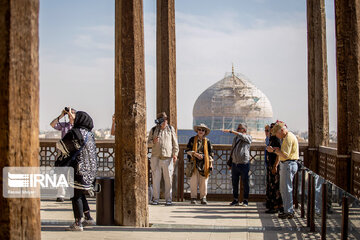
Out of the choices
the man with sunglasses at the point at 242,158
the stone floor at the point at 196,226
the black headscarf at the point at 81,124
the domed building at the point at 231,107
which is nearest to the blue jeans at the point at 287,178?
the stone floor at the point at 196,226

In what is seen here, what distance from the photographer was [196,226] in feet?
27.2

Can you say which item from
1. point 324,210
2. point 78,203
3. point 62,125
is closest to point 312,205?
point 324,210

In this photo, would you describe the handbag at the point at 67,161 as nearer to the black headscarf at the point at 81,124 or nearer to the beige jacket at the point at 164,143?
the black headscarf at the point at 81,124

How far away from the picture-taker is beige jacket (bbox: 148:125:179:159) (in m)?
10.9

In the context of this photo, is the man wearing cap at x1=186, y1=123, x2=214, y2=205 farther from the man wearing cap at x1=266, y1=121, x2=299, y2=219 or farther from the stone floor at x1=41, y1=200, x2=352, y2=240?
the man wearing cap at x1=266, y1=121, x2=299, y2=219

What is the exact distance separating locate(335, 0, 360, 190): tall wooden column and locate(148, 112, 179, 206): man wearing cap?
10.2ft

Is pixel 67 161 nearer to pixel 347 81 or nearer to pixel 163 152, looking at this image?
pixel 163 152

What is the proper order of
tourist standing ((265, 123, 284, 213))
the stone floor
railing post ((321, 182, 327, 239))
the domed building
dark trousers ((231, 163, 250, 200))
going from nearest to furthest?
railing post ((321, 182, 327, 239)) < the stone floor < tourist standing ((265, 123, 284, 213)) < dark trousers ((231, 163, 250, 200)) < the domed building

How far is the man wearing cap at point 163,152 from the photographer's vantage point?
35.8ft

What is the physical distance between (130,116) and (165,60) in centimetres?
442

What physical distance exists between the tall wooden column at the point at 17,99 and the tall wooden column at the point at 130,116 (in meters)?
3.18

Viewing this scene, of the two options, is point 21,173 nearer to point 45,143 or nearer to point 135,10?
point 135,10

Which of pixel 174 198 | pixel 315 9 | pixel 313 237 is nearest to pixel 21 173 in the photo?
pixel 313 237

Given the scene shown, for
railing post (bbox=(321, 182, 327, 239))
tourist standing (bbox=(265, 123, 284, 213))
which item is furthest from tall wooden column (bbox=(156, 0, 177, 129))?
railing post (bbox=(321, 182, 327, 239))
